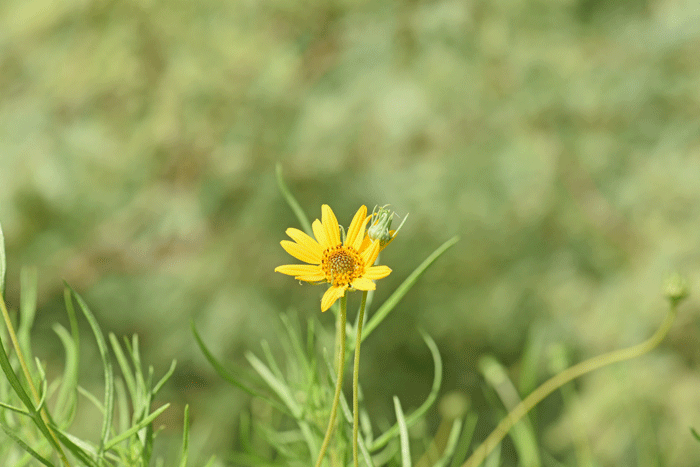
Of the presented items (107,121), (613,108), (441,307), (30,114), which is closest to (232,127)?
(107,121)

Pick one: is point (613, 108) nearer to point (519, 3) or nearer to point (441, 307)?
point (519, 3)

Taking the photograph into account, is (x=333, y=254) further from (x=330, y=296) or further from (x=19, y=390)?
(x=19, y=390)

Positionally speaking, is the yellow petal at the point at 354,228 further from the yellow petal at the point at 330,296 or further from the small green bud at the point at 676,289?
the small green bud at the point at 676,289

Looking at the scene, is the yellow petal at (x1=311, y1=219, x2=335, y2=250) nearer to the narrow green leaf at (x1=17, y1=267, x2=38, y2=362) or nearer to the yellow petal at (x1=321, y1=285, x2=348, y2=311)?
the yellow petal at (x1=321, y1=285, x2=348, y2=311)

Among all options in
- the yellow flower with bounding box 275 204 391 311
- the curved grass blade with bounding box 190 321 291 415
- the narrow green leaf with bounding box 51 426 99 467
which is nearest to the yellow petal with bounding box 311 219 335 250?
the yellow flower with bounding box 275 204 391 311

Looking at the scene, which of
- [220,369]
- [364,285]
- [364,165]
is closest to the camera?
[364,285]

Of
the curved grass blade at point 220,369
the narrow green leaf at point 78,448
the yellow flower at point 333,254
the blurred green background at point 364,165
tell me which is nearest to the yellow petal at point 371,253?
the yellow flower at point 333,254

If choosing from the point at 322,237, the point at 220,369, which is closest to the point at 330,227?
the point at 322,237
